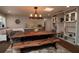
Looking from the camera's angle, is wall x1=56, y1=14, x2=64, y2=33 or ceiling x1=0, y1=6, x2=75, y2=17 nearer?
ceiling x1=0, y1=6, x2=75, y2=17

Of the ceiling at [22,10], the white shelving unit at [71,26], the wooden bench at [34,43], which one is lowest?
the wooden bench at [34,43]

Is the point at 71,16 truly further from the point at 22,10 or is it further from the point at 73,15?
the point at 22,10

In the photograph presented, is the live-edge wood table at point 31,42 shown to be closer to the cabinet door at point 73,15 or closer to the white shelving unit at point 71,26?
the white shelving unit at point 71,26

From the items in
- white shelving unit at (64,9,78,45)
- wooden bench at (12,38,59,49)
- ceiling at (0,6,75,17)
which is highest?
ceiling at (0,6,75,17)

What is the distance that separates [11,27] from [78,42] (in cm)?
126

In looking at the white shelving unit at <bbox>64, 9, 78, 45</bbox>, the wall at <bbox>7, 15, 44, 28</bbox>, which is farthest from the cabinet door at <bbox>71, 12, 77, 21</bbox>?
the wall at <bbox>7, 15, 44, 28</bbox>

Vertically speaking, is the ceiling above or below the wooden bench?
above

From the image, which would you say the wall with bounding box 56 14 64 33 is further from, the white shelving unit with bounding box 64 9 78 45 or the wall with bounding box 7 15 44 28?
the wall with bounding box 7 15 44 28

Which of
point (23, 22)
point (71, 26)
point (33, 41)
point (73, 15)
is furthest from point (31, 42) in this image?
point (73, 15)

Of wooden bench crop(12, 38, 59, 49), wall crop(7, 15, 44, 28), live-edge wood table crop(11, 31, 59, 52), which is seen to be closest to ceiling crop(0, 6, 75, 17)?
wall crop(7, 15, 44, 28)

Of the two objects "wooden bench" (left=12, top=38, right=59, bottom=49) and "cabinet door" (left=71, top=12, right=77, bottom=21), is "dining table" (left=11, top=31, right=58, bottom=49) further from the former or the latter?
"cabinet door" (left=71, top=12, right=77, bottom=21)

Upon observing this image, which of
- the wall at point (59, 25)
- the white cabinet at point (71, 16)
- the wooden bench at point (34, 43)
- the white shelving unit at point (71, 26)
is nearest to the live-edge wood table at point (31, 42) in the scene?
the wooden bench at point (34, 43)
